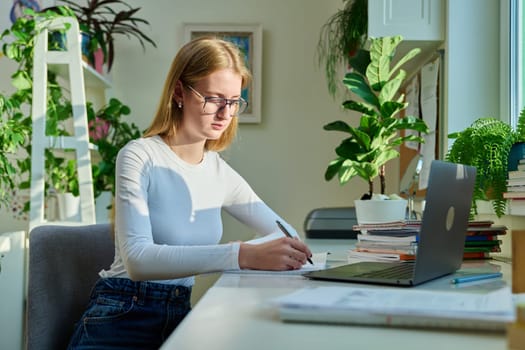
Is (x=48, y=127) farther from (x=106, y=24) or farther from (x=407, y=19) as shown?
(x=407, y=19)

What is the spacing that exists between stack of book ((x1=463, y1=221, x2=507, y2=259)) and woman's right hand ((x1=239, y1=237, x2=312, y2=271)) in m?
0.43

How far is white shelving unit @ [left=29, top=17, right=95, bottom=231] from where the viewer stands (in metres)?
2.43

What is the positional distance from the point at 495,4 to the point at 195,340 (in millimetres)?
1811

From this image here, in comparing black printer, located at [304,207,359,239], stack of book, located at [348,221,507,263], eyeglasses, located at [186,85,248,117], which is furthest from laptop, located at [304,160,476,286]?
black printer, located at [304,207,359,239]

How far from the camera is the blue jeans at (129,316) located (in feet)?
4.28

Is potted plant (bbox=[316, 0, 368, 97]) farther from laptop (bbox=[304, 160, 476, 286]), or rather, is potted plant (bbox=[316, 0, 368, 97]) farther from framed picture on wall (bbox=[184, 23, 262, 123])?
laptop (bbox=[304, 160, 476, 286])

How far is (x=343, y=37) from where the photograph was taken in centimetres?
264

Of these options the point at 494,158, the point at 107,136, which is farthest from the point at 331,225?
the point at 107,136

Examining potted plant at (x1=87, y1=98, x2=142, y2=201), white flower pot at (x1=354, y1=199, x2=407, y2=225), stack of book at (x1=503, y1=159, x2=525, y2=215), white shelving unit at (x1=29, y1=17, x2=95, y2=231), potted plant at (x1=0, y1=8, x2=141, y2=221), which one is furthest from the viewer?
potted plant at (x1=87, y1=98, x2=142, y2=201)

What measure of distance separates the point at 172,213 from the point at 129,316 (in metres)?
0.25

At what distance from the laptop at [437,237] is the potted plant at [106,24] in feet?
6.46

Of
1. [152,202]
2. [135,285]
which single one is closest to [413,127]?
[152,202]

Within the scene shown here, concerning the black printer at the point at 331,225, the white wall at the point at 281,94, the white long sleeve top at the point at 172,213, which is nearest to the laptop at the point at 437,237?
the white long sleeve top at the point at 172,213

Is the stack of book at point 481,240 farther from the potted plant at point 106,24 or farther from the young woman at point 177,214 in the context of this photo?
the potted plant at point 106,24
